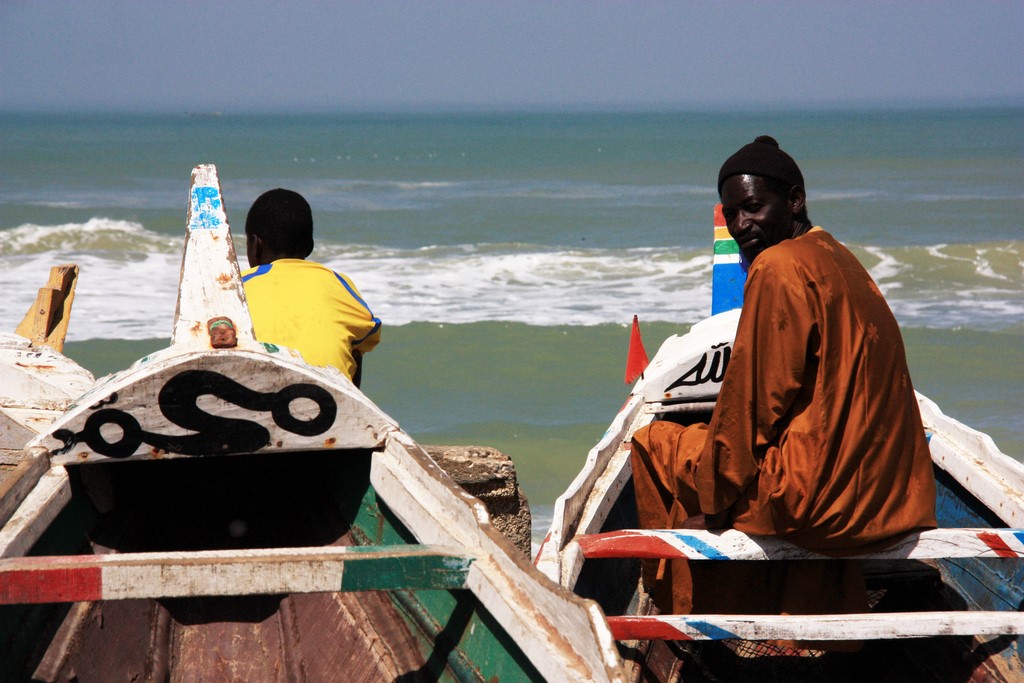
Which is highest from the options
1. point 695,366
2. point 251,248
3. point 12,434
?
point 251,248

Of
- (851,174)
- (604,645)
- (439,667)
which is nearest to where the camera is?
(604,645)

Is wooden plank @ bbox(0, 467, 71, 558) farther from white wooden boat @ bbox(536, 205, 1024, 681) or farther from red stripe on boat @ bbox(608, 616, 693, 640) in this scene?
red stripe on boat @ bbox(608, 616, 693, 640)

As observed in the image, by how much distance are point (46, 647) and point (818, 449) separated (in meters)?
2.00

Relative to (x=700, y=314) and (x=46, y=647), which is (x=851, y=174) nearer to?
(x=700, y=314)

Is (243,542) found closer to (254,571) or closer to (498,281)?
(254,571)

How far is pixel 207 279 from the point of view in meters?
3.22

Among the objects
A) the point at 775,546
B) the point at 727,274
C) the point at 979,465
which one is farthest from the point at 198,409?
the point at 979,465

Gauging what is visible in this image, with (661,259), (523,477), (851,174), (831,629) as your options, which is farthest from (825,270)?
(851,174)

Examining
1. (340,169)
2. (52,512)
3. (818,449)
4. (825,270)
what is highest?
(825,270)

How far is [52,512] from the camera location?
2.79 meters

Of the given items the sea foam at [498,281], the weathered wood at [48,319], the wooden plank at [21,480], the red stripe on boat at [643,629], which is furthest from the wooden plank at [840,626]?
the sea foam at [498,281]

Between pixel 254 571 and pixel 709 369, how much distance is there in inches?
87.7

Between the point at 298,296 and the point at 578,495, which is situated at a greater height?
the point at 298,296

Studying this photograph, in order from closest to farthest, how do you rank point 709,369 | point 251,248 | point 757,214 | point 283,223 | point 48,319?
point 757,214
point 283,223
point 251,248
point 709,369
point 48,319
